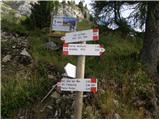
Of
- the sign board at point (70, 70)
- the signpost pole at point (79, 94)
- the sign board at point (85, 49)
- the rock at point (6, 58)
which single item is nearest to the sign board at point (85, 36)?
the sign board at point (85, 49)

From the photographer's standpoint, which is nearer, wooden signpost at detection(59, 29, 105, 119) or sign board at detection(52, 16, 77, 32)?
wooden signpost at detection(59, 29, 105, 119)

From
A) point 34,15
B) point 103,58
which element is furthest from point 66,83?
point 34,15

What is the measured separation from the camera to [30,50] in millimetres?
11727

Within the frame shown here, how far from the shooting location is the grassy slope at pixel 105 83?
8273 mm

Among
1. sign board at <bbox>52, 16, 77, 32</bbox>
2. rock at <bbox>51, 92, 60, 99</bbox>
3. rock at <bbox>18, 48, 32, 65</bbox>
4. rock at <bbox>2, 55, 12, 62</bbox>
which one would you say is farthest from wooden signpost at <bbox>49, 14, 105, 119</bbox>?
sign board at <bbox>52, 16, 77, 32</bbox>

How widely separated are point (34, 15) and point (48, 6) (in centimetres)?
76

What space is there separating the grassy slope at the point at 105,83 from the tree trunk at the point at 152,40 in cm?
33

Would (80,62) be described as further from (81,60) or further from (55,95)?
(55,95)

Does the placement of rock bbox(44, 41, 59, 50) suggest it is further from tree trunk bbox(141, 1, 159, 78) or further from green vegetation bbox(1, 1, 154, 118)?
tree trunk bbox(141, 1, 159, 78)

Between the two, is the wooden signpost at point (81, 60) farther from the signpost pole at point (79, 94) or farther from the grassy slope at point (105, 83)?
the grassy slope at point (105, 83)

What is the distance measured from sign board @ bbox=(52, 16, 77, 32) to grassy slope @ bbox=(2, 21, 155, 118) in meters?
0.89

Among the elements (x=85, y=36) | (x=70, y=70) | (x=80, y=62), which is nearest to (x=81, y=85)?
(x=70, y=70)

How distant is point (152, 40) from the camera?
1050 centimetres

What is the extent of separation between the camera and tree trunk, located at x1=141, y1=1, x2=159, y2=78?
1028 centimetres
